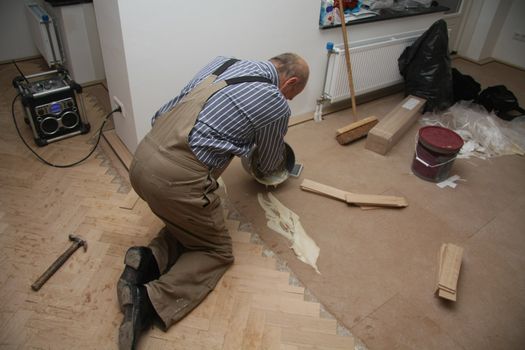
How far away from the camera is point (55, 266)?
5.63 feet

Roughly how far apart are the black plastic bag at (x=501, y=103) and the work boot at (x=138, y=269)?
118 inches

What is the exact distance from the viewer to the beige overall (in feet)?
4.76

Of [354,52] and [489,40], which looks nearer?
[354,52]

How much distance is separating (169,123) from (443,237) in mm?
Result: 1583

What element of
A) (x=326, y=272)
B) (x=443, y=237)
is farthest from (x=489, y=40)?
(x=326, y=272)

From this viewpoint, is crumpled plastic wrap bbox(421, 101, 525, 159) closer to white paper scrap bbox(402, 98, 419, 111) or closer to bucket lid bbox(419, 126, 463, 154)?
white paper scrap bbox(402, 98, 419, 111)

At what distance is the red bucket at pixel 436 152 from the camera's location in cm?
231

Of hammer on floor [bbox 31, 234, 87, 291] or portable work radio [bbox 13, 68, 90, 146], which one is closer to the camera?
hammer on floor [bbox 31, 234, 87, 291]

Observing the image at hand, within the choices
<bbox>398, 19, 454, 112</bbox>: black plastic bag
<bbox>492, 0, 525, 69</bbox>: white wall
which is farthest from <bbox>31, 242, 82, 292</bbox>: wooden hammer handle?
<bbox>492, 0, 525, 69</bbox>: white wall

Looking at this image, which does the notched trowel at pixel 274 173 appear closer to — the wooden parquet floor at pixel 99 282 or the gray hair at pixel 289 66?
the wooden parquet floor at pixel 99 282

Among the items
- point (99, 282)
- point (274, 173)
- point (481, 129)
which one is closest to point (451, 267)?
point (274, 173)

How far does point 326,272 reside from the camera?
5.97 feet

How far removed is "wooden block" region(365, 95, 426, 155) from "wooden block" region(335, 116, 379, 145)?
9 cm

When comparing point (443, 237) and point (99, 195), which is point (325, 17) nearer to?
point (443, 237)
